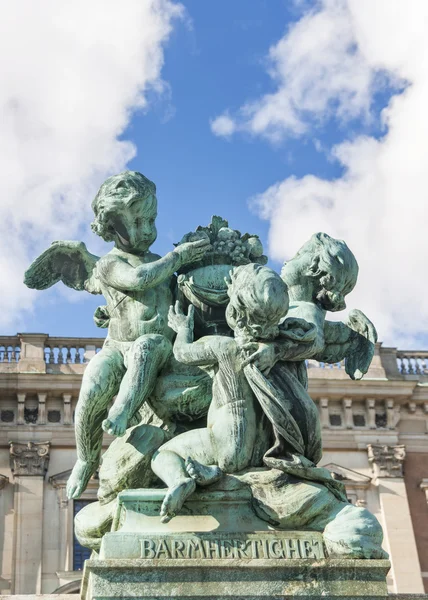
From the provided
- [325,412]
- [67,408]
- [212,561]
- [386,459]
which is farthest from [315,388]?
[212,561]

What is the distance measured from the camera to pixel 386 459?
3177 cm

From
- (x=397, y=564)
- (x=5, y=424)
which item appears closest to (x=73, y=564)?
(x=5, y=424)

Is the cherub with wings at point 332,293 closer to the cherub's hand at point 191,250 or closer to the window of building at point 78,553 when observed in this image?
the cherub's hand at point 191,250

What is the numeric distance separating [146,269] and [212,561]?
1730 millimetres

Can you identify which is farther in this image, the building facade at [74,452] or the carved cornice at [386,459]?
the carved cornice at [386,459]

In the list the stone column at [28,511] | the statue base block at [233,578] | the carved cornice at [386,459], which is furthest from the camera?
the carved cornice at [386,459]

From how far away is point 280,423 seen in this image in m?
5.27

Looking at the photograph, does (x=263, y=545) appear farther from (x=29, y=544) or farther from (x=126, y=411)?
(x=29, y=544)

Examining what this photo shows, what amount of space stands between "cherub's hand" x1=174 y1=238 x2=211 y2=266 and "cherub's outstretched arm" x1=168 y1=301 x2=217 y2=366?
0.36 m

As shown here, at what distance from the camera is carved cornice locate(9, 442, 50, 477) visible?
30.1m

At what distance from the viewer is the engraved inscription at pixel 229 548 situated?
4859 millimetres

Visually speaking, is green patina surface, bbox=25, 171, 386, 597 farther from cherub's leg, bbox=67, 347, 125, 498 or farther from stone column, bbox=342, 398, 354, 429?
stone column, bbox=342, 398, 354, 429

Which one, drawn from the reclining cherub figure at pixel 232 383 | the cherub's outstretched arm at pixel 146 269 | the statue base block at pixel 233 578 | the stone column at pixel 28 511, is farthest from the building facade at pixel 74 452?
the statue base block at pixel 233 578

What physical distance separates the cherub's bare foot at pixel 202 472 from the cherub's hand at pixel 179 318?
86cm
